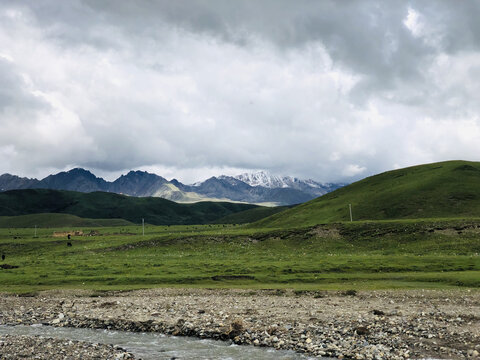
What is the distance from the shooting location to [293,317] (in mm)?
28906

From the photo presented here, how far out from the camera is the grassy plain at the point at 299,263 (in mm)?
45031

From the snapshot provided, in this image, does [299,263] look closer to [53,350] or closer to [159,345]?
[159,345]

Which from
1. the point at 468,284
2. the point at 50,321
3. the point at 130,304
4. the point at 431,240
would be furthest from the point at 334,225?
the point at 50,321

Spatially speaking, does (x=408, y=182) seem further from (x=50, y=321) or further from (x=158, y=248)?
(x=50, y=321)

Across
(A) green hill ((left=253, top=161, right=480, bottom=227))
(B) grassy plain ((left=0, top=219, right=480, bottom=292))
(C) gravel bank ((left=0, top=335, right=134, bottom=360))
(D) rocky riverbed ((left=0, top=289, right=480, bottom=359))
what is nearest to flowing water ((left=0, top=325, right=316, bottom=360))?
→ (D) rocky riverbed ((left=0, top=289, right=480, bottom=359))

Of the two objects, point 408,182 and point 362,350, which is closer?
point 362,350

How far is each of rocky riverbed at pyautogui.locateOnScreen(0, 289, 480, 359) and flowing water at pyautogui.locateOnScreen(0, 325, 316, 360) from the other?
100 cm

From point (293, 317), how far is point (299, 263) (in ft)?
90.5

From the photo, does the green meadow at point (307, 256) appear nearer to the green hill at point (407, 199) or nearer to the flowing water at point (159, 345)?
the green hill at point (407, 199)

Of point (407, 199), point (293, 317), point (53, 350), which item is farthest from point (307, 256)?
point (407, 199)

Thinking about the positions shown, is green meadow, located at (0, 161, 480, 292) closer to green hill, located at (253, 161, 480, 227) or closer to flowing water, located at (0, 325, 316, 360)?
green hill, located at (253, 161, 480, 227)

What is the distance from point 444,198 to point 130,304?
13022 centimetres

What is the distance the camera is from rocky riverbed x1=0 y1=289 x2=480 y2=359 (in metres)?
22.1

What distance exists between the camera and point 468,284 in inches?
1539
